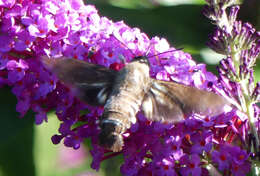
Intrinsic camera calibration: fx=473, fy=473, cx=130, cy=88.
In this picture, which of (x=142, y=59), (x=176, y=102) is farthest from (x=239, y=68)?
(x=142, y=59)

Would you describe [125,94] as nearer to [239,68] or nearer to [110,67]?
[110,67]

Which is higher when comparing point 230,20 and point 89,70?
point 230,20

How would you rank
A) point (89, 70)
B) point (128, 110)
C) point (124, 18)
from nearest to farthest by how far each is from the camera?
1. point (128, 110)
2. point (89, 70)
3. point (124, 18)

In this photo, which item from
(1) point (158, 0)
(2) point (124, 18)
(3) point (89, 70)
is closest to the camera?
(3) point (89, 70)

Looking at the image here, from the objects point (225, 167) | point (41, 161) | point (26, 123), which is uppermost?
point (225, 167)

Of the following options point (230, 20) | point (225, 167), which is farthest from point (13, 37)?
point (225, 167)

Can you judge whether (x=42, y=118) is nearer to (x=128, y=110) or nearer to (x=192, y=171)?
(x=128, y=110)
